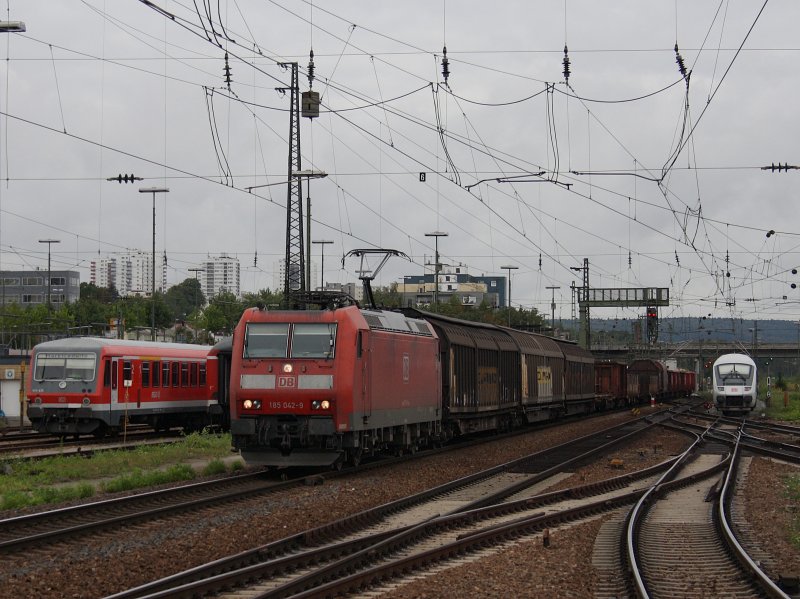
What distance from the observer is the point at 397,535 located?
1309cm

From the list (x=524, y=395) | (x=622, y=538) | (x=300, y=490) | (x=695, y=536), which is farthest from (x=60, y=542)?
(x=524, y=395)

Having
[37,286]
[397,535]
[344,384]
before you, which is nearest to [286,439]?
[344,384]

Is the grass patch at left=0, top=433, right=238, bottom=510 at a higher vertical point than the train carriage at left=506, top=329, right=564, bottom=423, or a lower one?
lower

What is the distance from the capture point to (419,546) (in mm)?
13305

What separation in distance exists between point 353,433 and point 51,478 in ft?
19.7

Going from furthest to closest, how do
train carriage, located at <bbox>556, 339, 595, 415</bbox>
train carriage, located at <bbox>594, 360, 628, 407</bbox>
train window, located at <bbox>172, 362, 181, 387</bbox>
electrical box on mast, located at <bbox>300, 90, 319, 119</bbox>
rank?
train carriage, located at <bbox>594, 360, 628, 407</bbox> → train carriage, located at <bbox>556, 339, 595, 415</bbox> → train window, located at <bbox>172, 362, 181, 387</bbox> → electrical box on mast, located at <bbox>300, 90, 319, 119</bbox>

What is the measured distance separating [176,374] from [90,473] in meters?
14.8

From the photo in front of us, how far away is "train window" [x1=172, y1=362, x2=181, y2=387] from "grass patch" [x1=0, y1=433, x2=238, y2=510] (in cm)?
859

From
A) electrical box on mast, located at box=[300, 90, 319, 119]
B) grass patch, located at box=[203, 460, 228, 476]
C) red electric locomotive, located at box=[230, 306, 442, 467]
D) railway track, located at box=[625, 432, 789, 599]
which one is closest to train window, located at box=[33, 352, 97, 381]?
electrical box on mast, located at box=[300, 90, 319, 119]

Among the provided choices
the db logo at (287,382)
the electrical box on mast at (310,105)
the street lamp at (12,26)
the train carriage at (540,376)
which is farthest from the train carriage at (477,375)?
the street lamp at (12,26)

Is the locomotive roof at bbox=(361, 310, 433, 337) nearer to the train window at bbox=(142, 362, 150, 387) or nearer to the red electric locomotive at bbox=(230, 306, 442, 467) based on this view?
the red electric locomotive at bbox=(230, 306, 442, 467)

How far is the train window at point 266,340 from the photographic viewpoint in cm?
2064

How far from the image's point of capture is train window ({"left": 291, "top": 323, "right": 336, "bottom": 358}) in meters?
20.4

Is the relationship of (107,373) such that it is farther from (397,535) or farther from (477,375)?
(397,535)
